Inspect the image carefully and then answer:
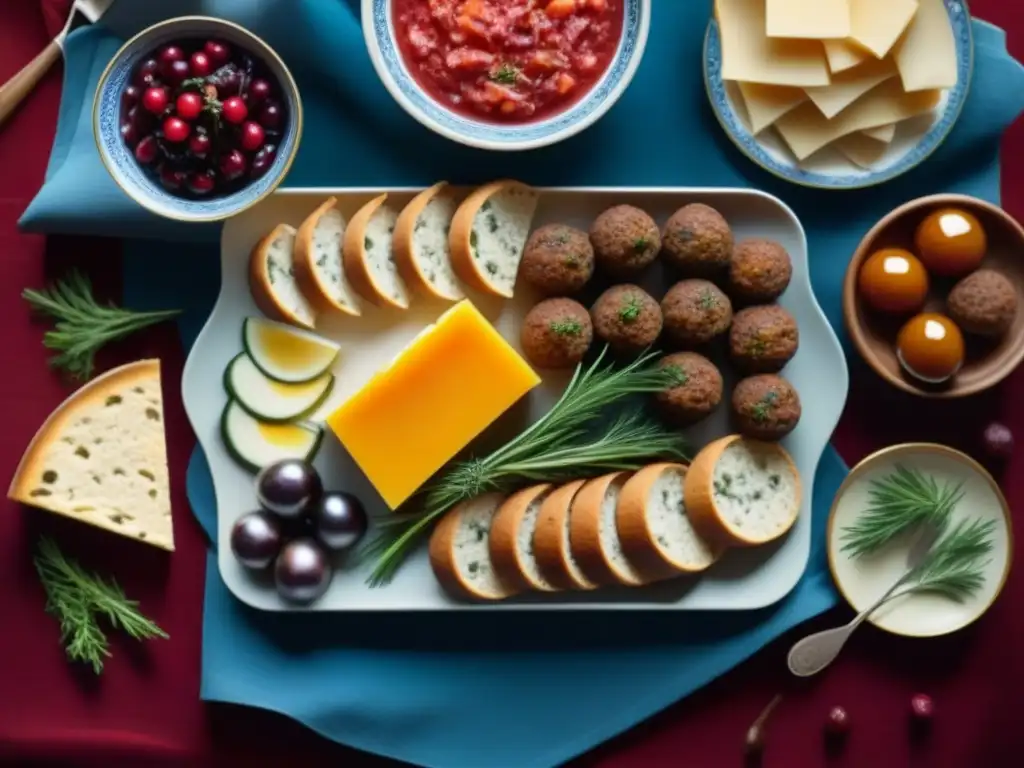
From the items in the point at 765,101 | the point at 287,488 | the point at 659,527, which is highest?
the point at 765,101

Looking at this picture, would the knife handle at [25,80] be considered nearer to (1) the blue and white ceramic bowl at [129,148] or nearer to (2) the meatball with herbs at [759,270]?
(1) the blue and white ceramic bowl at [129,148]

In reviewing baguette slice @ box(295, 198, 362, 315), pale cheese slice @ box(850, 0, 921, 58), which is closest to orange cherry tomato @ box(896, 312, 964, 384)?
pale cheese slice @ box(850, 0, 921, 58)

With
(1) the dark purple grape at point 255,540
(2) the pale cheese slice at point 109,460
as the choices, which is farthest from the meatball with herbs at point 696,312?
(2) the pale cheese slice at point 109,460

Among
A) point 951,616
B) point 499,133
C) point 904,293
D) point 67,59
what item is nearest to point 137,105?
point 67,59

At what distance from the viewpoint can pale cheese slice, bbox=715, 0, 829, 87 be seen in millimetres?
2963

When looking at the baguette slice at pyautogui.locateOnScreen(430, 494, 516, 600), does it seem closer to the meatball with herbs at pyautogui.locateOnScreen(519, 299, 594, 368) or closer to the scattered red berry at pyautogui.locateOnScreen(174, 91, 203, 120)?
the meatball with herbs at pyautogui.locateOnScreen(519, 299, 594, 368)

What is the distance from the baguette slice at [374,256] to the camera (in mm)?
2893

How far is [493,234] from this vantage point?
2.95 meters

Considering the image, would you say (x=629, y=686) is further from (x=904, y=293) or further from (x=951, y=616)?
(x=904, y=293)

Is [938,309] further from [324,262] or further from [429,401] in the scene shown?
[324,262]

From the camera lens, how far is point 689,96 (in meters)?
3.14

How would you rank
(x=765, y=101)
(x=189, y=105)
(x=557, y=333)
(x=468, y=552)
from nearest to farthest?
(x=189, y=105), (x=557, y=333), (x=468, y=552), (x=765, y=101)

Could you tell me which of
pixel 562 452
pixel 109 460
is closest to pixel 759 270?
pixel 562 452

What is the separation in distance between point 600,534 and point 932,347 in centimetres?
113
